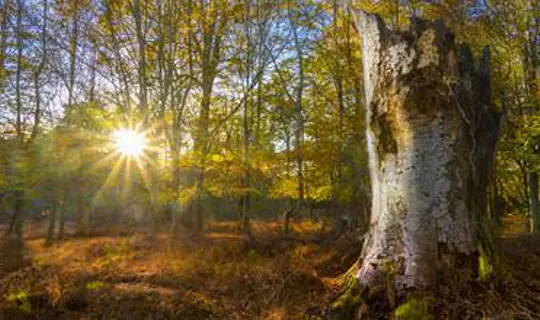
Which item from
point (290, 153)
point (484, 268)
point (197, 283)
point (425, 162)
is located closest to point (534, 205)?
point (290, 153)

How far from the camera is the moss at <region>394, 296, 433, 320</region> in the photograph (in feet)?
13.1

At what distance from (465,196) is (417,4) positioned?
808cm

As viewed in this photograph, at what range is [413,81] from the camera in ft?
15.8

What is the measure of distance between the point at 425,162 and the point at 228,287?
3608mm

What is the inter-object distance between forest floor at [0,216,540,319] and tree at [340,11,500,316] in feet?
1.60

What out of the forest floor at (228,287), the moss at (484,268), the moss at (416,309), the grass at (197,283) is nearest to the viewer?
the moss at (416,309)

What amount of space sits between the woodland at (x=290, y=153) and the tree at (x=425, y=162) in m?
0.03

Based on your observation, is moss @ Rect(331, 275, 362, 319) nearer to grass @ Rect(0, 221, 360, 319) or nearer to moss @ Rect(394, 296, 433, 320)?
grass @ Rect(0, 221, 360, 319)

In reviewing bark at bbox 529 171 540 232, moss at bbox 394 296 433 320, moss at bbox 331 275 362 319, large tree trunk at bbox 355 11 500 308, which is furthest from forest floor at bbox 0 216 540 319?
bark at bbox 529 171 540 232

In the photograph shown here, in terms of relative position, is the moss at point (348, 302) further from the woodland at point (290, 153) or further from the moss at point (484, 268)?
the moss at point (484, 268)

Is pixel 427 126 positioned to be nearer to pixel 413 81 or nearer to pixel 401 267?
pixel 413 81

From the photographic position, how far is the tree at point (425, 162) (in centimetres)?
449

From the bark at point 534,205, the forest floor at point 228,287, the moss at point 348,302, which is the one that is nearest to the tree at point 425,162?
the moss at point 348,302

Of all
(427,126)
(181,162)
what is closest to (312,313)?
(427,126)
